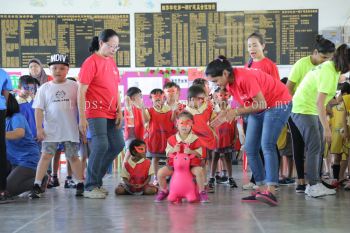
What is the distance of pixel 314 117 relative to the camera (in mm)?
4242

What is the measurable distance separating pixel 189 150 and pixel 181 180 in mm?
272

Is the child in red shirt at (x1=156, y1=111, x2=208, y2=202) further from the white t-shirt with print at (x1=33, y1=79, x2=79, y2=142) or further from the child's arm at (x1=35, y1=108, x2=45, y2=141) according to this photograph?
the child's arm at (x1=35, y1=108, x2=45, y2=141)

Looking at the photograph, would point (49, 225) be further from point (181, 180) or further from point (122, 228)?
point (181, 180)

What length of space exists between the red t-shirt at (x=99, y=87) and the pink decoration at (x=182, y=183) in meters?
0.72

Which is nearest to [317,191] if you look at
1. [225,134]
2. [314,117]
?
[314,117]

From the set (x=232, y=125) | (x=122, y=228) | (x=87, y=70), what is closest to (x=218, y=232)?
(x=122, y=228)

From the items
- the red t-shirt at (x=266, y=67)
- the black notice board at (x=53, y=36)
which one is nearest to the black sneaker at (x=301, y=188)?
the red t-shirt at (x=266, y=67)

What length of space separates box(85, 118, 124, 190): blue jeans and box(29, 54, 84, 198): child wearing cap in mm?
212

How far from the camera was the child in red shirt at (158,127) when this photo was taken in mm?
5402

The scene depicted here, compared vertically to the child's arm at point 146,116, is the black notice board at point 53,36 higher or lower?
higher

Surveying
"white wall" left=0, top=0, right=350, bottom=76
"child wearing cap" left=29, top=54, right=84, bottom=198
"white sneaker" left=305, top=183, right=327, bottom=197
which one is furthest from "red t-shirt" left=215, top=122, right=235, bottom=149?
"white wall" left=0, top=0, right=350, bottom=76

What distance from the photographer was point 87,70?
13.6ft

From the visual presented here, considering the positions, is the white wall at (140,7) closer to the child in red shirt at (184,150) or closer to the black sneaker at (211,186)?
the black sneaker at (211,186)

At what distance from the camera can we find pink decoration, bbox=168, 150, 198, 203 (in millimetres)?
4000
